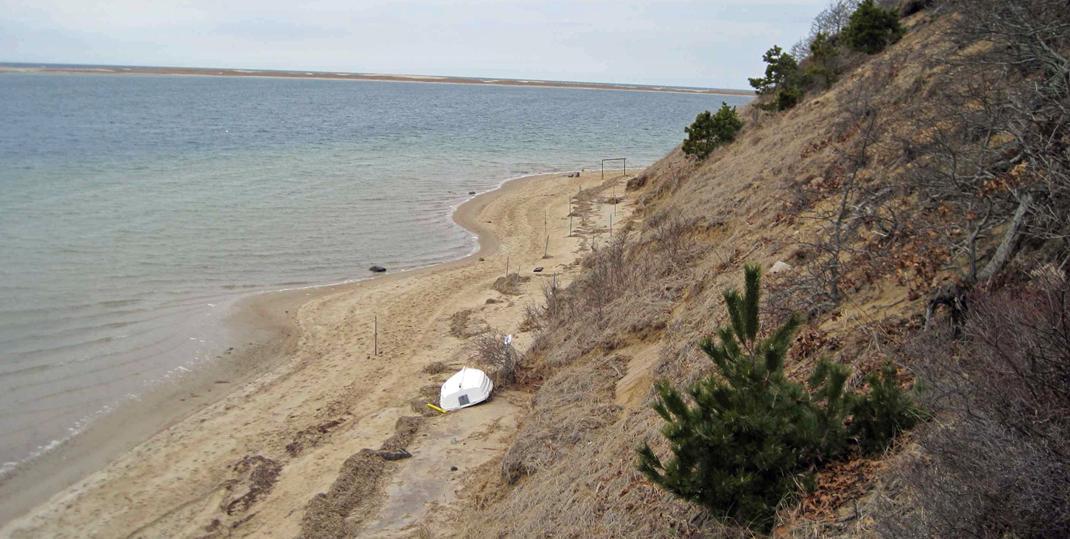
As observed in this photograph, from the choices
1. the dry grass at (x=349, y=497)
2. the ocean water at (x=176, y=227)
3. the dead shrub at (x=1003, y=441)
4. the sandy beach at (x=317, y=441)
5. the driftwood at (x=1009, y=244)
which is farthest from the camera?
the ocean water at (x=176, y=227)

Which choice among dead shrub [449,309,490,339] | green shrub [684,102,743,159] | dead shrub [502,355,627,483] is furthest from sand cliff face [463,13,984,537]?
green shrub [684,102,743,159]

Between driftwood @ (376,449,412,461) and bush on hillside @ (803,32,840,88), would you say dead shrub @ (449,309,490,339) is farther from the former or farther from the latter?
bush on hillside @ (803,32,840,88)

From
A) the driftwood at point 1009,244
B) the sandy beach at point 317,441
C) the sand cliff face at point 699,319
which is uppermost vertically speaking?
the driftwood at point 1009,244

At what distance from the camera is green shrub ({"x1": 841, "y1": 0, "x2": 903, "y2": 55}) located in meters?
21.0

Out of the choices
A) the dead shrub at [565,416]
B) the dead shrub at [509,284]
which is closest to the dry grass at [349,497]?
the dead shrub at [565,416]

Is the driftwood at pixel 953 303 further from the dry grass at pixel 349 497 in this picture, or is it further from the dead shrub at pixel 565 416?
the dry grass at pixel 349 497

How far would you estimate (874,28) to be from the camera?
69.5ft

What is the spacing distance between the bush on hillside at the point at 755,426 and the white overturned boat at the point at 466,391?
5996mm

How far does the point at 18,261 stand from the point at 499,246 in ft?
42.8

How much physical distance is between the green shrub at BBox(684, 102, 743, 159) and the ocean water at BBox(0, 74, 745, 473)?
795 cm

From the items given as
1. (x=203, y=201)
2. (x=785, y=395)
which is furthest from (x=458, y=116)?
(x=785, y=395)

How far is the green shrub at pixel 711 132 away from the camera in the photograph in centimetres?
2385

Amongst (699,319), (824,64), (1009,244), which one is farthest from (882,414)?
(824,64)

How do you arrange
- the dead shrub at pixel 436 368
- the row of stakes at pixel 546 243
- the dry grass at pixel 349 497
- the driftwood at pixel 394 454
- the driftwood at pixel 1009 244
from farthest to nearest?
the row of stakes at pixel 546 243 → the dead shrub at pixel 436 368 → the driftwood at pixel 394 454 → the dry grass at pixel 349 497 → the driftwood at pixel 1009 244
